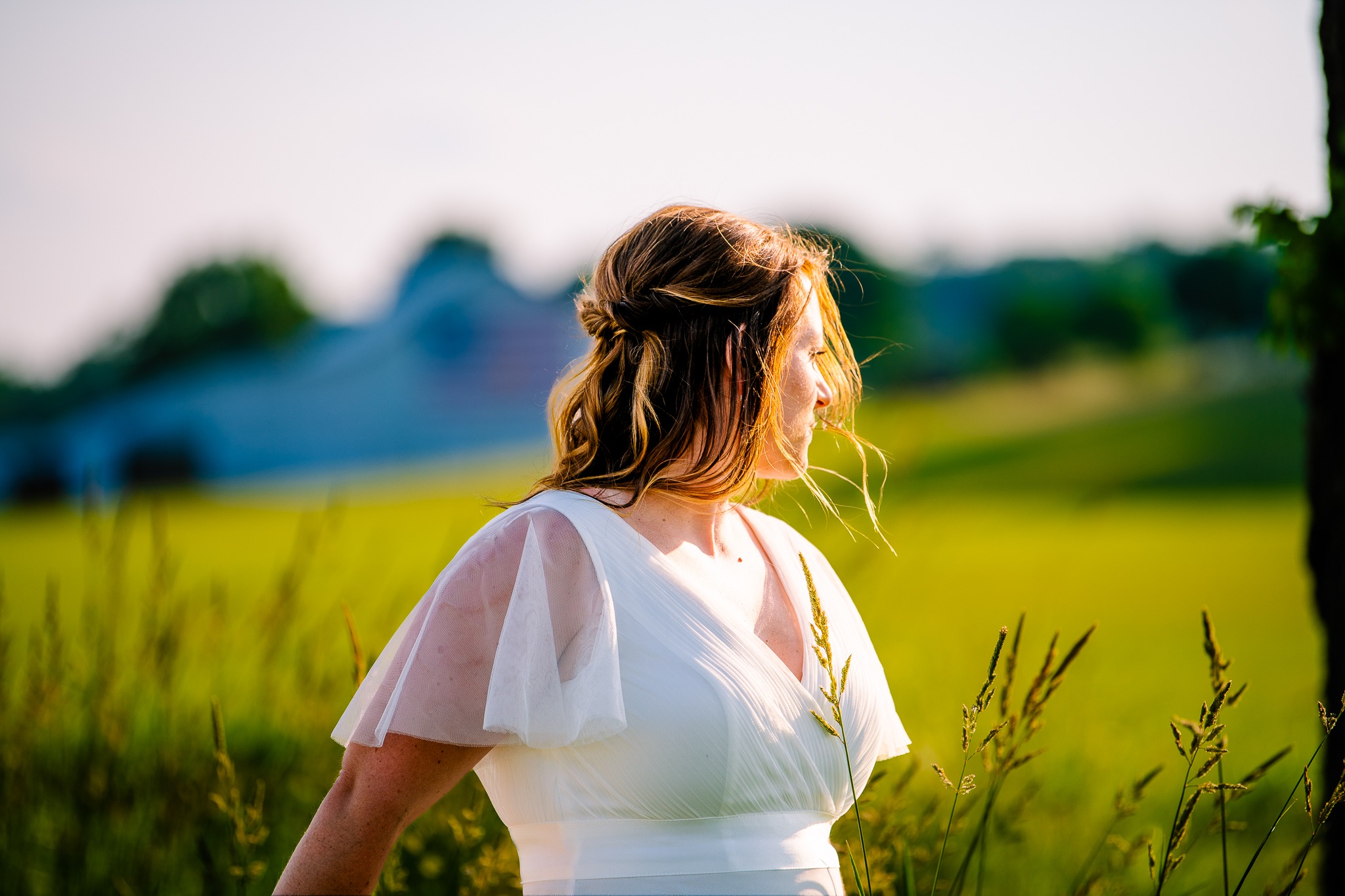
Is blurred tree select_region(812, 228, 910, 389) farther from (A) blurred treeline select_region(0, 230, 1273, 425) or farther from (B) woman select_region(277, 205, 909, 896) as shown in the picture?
(B) woman select_region(277, 205, 909, 896)

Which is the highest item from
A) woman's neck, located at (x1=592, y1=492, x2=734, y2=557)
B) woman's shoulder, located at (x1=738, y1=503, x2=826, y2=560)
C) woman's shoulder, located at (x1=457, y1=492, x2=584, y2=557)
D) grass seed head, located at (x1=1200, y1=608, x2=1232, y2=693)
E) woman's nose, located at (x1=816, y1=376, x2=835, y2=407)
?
woman's nose, located at (x1=816, y1=376, x2=835, y2=407)

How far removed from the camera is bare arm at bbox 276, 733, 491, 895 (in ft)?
4.63

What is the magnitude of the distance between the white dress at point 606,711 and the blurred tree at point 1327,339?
160 cm

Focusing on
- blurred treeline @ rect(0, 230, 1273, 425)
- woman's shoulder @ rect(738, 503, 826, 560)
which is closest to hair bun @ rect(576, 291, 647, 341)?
woman's shoulder @ rect(738, 503, 826, 560)

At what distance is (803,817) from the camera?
1591 mm

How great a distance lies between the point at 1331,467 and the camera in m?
2.46

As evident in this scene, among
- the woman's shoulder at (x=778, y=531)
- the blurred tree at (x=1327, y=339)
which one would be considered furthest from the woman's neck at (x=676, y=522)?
the blurred tree at (x=1327, y=339)

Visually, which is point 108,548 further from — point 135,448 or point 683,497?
point 135,448

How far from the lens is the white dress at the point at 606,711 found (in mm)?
1434

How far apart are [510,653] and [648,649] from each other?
0.70 feet

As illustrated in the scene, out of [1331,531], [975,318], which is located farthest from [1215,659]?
[975,318]

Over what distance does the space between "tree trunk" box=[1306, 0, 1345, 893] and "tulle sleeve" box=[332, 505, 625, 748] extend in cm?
202

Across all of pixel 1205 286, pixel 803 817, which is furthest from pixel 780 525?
pixel 1205 286

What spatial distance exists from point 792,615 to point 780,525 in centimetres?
26
